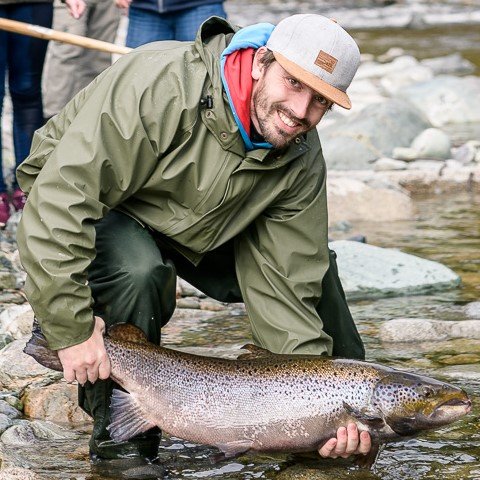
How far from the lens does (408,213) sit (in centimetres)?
884

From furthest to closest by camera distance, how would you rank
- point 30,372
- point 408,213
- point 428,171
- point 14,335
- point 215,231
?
point 428,171 → point 408,213 → point 14,335 → point 30,372 → point 215,231

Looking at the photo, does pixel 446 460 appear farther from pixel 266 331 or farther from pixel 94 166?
pixel 94 166

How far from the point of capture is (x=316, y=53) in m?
3.98

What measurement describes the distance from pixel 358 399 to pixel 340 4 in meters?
28.0

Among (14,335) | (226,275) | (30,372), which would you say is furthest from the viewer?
(14,335)

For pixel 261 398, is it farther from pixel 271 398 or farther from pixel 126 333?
pixel 126 333

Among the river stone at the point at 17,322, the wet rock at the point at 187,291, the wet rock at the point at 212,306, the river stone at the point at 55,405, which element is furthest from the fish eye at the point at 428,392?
the wet rock at the point at 187,291

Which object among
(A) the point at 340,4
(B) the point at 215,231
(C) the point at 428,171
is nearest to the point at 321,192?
(B) the point at 215,231

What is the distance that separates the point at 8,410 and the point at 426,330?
6.67 feet

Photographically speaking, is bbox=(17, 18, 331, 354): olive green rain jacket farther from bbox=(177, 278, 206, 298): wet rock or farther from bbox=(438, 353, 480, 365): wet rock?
bbox=(177, 278, 206, 298): wet rock

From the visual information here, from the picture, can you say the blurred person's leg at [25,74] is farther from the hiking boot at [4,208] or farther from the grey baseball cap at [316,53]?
the grey baseball cap at [316,53]

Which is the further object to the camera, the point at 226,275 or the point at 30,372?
the point at 30,372

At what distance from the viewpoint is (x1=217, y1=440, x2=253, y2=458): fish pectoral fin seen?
4031 millimetres

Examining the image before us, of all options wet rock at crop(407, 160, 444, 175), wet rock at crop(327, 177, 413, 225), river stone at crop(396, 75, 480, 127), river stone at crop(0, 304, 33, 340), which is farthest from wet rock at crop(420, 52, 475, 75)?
river stone at crop(0, 304, 33, 340)
